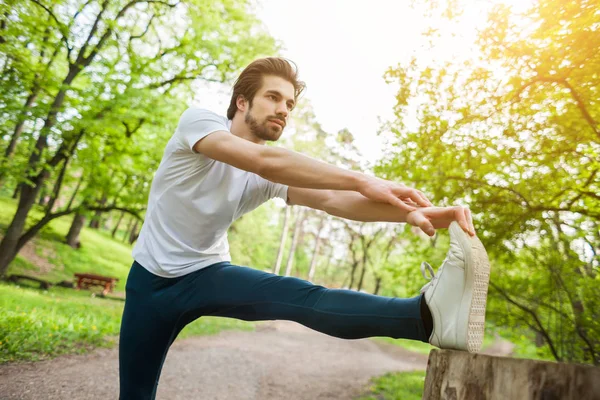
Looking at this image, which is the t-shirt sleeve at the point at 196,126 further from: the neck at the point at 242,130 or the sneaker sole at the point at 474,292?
the sneaker sole at the point at 474,292

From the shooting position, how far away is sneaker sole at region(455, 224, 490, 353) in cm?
158

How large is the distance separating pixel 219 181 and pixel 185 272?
54cm

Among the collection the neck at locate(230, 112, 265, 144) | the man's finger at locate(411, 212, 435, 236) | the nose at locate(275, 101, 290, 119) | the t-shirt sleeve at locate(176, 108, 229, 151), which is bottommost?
the man's finger at locate(411, 212, 435, 236)

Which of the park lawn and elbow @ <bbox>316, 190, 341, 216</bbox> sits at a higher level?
elbow @ <bbox>316, 190, 341, 216</bbox>

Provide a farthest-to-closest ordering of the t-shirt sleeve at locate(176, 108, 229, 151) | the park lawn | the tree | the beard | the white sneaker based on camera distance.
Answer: the tree < the park lawn < the beard < the t-shirt sleeve at locate(176, 108, 229, 151) < the white sneaker

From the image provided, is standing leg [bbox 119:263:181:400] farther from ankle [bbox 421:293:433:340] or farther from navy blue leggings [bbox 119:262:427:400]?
ankle [bbox 421:293:433:340]

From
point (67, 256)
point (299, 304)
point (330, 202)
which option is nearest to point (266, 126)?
point (330, 202)

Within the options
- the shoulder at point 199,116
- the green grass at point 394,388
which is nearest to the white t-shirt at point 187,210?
the shoulder at point 199,116

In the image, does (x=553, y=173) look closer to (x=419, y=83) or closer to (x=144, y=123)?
(x=419, y=83)

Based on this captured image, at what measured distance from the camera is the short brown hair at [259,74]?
2.60m

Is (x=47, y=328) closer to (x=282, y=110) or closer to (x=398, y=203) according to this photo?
(x=282, y=110)

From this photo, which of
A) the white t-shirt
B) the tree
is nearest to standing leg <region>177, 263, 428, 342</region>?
the white t-shirt

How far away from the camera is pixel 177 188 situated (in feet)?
7.68

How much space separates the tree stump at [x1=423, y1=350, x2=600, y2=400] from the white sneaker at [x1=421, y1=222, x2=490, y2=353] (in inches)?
2.5
